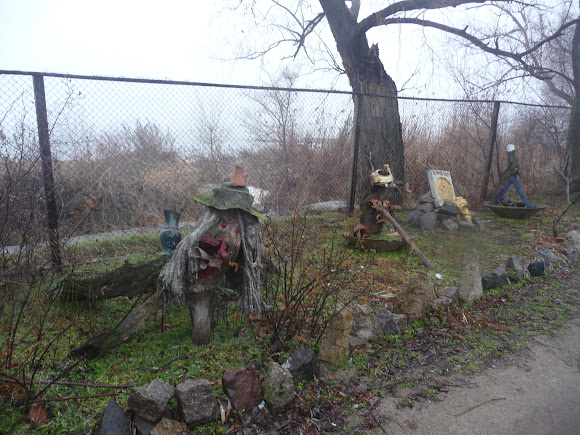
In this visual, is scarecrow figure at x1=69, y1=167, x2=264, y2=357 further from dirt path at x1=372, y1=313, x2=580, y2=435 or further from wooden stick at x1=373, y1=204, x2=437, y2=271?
wooden stick at x1=373, y1=204, x2=437, y2=271

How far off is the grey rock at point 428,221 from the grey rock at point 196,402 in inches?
215

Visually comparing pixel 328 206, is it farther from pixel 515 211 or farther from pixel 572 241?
pixel 572 241

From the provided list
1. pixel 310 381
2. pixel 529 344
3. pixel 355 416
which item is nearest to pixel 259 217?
pixel 310 381

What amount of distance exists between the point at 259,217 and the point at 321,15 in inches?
301

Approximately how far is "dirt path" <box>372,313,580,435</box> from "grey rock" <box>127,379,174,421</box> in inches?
46.3

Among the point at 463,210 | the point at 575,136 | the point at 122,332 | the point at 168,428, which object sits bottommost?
the point at 168,428

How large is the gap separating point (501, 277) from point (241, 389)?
11.7ft

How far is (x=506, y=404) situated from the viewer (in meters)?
2.63

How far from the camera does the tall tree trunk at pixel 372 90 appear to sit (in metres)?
7.94

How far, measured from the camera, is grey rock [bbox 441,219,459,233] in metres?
6.93

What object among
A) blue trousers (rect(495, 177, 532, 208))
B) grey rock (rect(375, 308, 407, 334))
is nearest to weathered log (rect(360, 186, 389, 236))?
grey rock (rect(375, 308, 407, 334))

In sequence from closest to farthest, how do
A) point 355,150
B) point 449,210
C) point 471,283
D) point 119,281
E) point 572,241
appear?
point 119,281, point 471,283, point 572,241, point 355,150, point 449,210

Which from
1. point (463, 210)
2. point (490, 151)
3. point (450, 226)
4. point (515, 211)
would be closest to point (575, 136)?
point (490, 151)

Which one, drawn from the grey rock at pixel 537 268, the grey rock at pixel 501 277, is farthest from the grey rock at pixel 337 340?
the grey rock at pixel 537 268
